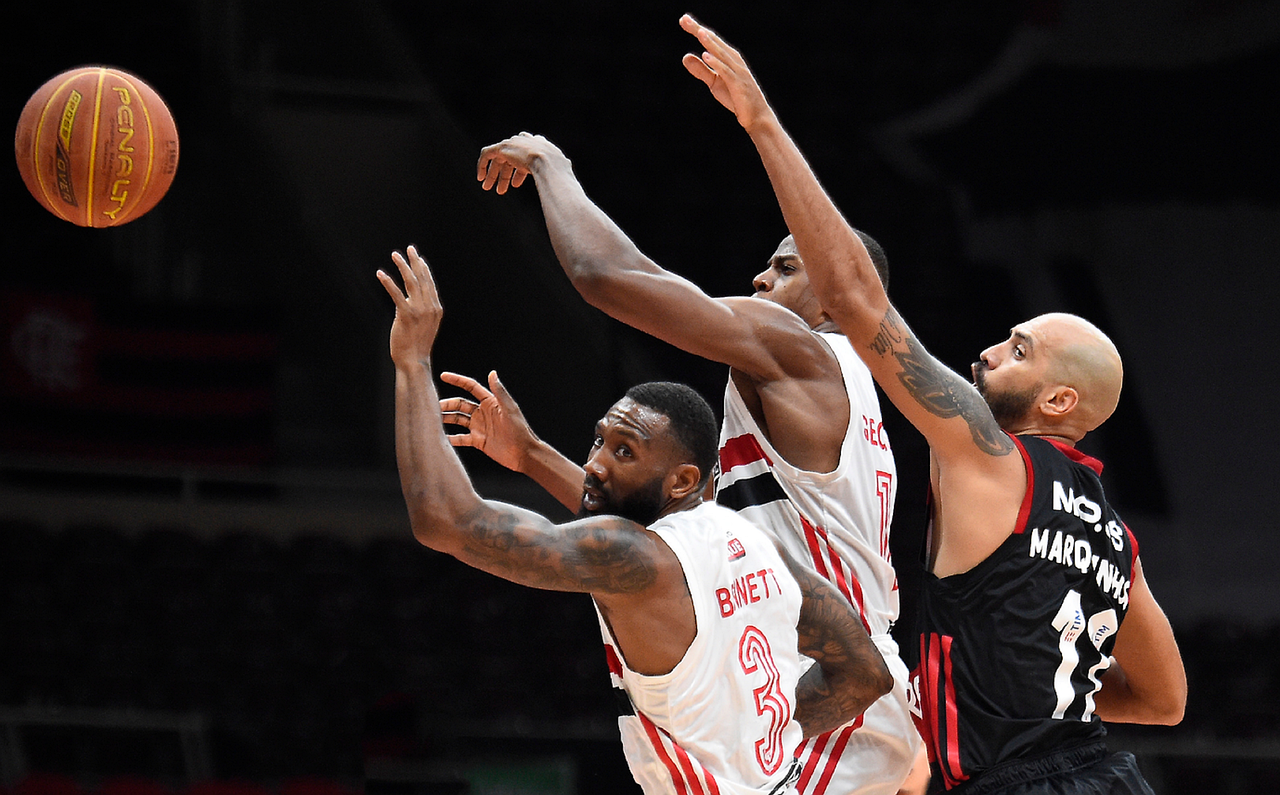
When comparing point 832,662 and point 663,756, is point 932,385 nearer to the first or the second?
point 832,662

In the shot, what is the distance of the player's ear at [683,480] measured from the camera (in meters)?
2.93

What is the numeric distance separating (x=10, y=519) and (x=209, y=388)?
179cm

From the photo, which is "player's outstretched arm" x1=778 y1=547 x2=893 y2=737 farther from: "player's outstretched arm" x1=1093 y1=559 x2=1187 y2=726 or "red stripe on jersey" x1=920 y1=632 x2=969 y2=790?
"player's outstretched arm" x1=1093 y1=559 x2=1187 y2=726

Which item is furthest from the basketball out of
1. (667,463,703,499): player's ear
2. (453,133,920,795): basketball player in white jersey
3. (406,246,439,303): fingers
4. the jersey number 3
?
the jersey number 3

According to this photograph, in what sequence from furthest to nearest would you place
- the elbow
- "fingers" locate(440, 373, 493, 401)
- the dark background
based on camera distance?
the dark background → "fingers" locate(440, 373, 493, 401) → the elbow

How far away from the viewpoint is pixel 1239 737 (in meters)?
9.30

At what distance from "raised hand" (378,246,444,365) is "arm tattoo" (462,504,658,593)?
35 centimetres

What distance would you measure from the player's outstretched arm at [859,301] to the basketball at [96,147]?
262 cm

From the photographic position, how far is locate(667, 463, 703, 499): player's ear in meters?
2.93

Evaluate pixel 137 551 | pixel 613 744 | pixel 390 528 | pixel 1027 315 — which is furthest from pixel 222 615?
pixel 1027 315

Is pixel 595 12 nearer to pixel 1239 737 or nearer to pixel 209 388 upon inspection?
pixel 209 388

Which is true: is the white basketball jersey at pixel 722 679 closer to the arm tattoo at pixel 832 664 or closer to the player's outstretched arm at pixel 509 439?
the arm tattoo at pixel 832 664

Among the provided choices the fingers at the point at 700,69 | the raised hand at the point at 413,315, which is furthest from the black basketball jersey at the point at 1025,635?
the raised hand at the point at 413,315

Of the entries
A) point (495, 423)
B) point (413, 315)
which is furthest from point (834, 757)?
point (413, 315)
